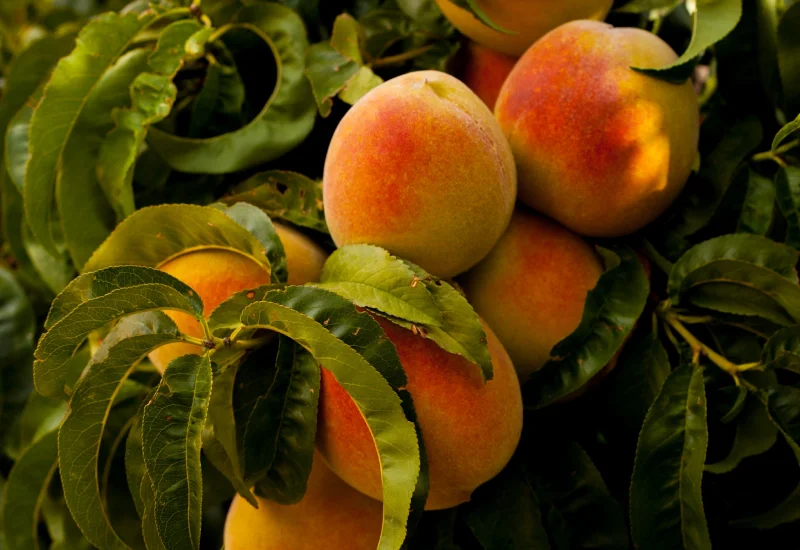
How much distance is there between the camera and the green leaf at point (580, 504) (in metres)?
0.72

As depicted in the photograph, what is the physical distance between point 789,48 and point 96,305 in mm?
751

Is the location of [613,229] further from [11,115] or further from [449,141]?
[11,115]

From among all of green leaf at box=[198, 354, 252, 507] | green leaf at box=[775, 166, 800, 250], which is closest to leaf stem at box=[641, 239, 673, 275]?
green leaf at box=[775, 166, 800, 250]

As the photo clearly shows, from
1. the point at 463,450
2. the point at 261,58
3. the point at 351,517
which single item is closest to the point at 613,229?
the point at 463,450

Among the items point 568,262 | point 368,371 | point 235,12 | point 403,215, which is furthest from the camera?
point 235,12

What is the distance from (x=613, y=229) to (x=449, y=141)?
0.79 ft

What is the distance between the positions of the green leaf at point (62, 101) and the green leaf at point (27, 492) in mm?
256

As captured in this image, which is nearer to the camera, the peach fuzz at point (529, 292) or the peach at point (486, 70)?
the peach fuzz at point (529, 292)

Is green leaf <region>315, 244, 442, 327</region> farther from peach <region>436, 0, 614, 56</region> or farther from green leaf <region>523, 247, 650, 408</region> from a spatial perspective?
peach <region>436, 0, 614, 56</region>

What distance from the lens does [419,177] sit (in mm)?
651

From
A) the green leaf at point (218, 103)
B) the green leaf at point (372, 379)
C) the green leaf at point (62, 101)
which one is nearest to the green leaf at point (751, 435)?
the green leaf at point (372, 379)

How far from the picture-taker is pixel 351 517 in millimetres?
709

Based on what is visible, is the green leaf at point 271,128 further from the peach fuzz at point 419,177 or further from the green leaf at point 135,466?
the green leaf at point 135,466

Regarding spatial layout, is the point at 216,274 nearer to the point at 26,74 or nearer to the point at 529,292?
the point at 529,292
